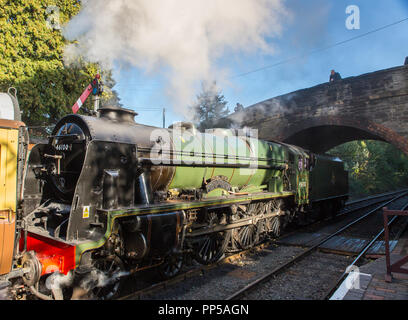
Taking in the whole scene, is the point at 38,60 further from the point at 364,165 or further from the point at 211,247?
the point at 364,165

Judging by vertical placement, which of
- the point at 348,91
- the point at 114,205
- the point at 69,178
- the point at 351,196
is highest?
the point at 348,91

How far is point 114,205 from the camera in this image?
4.12m

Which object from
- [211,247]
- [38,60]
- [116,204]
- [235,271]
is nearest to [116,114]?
[116,204]

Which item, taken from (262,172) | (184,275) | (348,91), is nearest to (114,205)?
(184,275)

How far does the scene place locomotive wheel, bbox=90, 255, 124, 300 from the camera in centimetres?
416

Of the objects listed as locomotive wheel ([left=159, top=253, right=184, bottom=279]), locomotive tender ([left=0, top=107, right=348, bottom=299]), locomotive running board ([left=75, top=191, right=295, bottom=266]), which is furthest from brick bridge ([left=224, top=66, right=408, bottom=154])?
locomotive wheel ([left=159, top=253, right=184, bottom=279])

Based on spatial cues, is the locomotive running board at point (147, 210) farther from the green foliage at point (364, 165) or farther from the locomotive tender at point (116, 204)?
the green foliage at point (364, 165)

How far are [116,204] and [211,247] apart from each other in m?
3.03

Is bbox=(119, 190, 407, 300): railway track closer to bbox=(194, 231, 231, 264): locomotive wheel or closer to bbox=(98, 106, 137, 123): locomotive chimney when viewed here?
bbox=(194, 231, 231, 264): locomotive wheel

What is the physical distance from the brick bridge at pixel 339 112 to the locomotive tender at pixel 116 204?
26.8ft

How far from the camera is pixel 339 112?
1339cm

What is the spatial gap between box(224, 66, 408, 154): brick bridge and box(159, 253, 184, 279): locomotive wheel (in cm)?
1105
